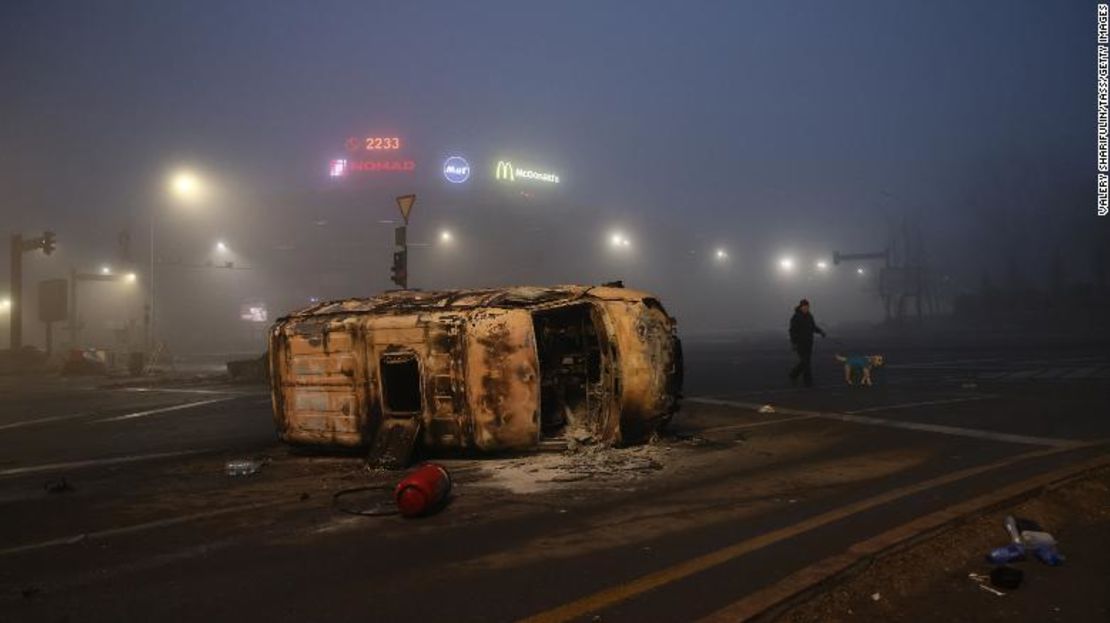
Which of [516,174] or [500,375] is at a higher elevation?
[516,174]

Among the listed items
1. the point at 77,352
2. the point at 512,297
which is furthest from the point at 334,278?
the point at 512,297

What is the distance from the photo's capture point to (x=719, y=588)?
3.78 metres

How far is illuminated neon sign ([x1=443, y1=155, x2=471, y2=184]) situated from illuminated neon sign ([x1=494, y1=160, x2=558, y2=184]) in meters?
3.57

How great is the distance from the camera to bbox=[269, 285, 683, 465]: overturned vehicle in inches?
289

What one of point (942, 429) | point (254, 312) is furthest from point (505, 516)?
point (254, 312)

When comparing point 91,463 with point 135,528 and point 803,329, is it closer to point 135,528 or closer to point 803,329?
point 135,528

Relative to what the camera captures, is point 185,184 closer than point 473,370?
No

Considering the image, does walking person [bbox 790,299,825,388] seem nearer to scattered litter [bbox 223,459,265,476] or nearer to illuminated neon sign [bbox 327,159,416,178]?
scattered litter [bbox 223,459,265,476]

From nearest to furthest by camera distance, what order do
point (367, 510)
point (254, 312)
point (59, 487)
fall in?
point (367, 510) → point (59, 487) → point (254, 312)

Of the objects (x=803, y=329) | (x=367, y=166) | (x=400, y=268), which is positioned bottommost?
(x=803, y=329)

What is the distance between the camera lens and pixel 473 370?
7281mm

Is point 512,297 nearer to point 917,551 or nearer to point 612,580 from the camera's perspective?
point 612,580

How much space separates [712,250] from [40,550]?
93158 mm

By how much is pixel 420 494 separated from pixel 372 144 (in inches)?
2975
